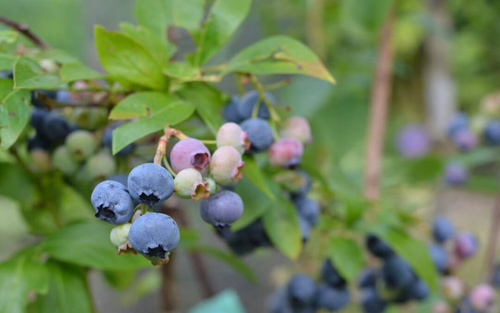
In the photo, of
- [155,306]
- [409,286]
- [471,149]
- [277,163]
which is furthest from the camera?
[155,306]

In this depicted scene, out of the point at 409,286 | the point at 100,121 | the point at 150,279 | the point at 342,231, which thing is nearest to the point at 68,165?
the point at 100,121

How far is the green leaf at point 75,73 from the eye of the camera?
1.54 ft

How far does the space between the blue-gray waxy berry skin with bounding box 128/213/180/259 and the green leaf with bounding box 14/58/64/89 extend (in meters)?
0.18

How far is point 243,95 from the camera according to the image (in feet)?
1.80

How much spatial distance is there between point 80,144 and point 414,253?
1.39 feet

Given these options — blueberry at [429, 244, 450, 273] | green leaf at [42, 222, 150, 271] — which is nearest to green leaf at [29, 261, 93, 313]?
green leaf at [42, 222, 150, 271]

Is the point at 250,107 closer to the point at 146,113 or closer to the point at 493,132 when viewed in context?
the point at 146,113

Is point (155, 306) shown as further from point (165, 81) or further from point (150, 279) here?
point (165, 81)

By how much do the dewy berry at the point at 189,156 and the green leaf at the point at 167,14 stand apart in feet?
0.71

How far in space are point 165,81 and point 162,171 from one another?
0.19 m

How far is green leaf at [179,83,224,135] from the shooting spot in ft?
1.67

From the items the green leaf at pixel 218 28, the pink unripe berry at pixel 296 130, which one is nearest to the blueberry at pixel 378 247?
the pink unripe berry at pixel 296 130

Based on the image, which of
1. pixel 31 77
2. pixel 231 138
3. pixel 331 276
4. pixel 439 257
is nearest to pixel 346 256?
pixel 331 276

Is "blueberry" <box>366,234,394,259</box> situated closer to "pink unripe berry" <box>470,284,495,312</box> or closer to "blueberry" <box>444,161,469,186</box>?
"pink unripe berry" <box>470,284,495,312</box>
